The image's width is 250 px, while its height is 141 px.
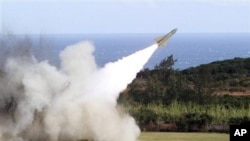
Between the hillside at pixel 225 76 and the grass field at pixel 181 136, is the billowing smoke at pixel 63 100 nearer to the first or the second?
the grass field at pixel 181 136

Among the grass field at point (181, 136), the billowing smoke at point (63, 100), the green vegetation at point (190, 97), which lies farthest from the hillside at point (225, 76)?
the billowing smoke at point (63, 100)

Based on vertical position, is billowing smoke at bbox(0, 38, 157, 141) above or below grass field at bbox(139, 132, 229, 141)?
above

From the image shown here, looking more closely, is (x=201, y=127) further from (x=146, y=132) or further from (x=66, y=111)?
(x=66, y=111)

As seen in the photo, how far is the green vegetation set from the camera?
50.0 meters

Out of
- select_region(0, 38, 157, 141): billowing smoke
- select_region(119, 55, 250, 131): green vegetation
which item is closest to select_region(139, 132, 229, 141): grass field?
select_region(119, 55, 250, 131): green vegetation

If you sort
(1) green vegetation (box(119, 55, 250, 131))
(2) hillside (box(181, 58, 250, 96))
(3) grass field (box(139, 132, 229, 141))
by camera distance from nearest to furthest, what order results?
1. (3) grass field (box(139, 132, 229, 141))
2. (1) green vegetation (box(119, 55, 250, 131))
3. (2) hillside (box(181, 58, 250, 96))

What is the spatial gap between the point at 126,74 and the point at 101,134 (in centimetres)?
345

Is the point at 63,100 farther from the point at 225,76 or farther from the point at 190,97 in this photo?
the point at 225,76

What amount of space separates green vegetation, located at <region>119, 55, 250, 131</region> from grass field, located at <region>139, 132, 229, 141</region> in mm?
2133

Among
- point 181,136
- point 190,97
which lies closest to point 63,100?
point 181,136

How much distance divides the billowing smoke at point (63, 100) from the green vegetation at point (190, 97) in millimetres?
6122

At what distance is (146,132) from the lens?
46.9 metres

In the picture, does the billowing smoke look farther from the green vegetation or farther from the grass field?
the grass field

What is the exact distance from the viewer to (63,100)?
32781 mm
